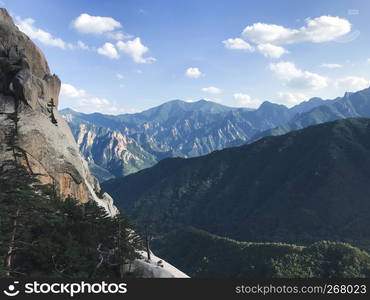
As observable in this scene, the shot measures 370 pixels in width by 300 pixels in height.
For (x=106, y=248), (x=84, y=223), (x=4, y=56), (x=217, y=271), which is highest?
(x=4, y=56)

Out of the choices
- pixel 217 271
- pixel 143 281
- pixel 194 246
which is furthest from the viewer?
pixel 194 246

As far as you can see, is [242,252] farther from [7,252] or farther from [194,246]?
[7,252]

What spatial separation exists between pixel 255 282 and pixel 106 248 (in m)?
26.8

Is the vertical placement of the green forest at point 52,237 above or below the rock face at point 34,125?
below

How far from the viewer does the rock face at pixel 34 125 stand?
6078 cm

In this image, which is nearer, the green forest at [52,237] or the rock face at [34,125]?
the green forest at [52,237]

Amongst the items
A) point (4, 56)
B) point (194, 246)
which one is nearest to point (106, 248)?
point (4, 56)

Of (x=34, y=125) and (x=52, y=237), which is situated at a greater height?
(x=34, y=125)

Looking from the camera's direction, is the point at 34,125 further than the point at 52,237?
Yes

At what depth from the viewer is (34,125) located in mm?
63812

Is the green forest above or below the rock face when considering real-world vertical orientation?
below

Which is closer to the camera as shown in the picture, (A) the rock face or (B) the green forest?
(B) the green forest

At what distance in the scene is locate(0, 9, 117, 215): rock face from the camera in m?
60.8

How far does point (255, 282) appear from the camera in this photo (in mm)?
24281
